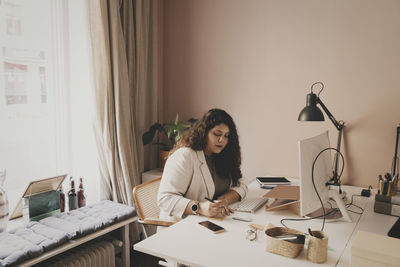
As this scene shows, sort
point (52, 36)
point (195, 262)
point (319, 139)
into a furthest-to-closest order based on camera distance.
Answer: point (52, 36)
point (319, 139)
point (195, 262)

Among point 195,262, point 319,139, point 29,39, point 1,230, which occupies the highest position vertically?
point 29,39

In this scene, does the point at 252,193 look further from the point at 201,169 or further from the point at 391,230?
the point at 391,230

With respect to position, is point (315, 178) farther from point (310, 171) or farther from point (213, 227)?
point (213, 227)

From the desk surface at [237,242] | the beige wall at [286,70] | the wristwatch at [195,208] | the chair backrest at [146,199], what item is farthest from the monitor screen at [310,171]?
the chair backrest at [146,199]

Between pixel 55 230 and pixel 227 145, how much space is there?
47.1 inches

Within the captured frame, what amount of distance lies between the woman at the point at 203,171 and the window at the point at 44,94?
0.98 m

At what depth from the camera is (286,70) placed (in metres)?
2.54

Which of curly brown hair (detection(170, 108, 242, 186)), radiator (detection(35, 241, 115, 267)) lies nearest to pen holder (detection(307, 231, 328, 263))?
curly brown hair (detection(170, 108, 242, 186))

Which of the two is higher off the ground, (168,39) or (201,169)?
(168,39)

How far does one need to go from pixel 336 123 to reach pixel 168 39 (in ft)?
5.76

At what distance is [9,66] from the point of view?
218 centimetres

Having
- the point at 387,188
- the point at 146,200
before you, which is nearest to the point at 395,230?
the point at 387,188

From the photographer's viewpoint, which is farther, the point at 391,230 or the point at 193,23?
the point at 193,23

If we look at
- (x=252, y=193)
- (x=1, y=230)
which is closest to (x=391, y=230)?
(x=252, y=193)
